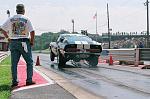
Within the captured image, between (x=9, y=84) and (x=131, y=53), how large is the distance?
16.1 metres

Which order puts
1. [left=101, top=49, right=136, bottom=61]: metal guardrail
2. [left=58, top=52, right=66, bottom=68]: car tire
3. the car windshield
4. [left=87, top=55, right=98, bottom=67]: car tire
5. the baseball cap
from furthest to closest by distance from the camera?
[left=101, top=49, right=136, bottom=61]: metal guardrail < [left=87, top=55, right=98, bottom=67]: car tire < [left=58, top=52, right=66, bottom=68]: car tire < the car windshield < the baseball cap

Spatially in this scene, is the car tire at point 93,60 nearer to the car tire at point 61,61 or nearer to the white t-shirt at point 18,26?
the car tire at point 61,61

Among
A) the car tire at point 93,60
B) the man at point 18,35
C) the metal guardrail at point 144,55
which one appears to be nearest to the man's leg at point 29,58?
the man at point 18,35

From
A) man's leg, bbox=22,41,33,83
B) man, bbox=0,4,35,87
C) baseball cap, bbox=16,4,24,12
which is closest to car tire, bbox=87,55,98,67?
man's leg, bbox=22,41,33,83

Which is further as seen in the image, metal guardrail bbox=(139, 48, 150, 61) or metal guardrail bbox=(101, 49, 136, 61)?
metal guardrail bbox=(101, 49, 136, 61)

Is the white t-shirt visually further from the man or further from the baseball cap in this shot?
the baseball cap

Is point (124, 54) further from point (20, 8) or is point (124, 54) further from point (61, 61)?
point (20, 8)

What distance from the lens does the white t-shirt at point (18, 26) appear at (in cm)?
1052

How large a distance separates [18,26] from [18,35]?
220 millimetres

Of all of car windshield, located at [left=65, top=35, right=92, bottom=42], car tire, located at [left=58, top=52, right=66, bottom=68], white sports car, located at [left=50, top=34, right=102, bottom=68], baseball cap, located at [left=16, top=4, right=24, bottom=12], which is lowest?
car tire, located at [left=58, top=52, right=66, bottom=68]

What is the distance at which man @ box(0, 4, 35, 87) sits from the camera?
10.5m

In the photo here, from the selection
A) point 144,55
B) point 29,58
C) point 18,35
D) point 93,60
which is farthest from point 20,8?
point 144,55

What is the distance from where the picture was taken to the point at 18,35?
10594 mm

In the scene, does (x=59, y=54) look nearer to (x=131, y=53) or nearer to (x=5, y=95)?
(x=131, y=53)
